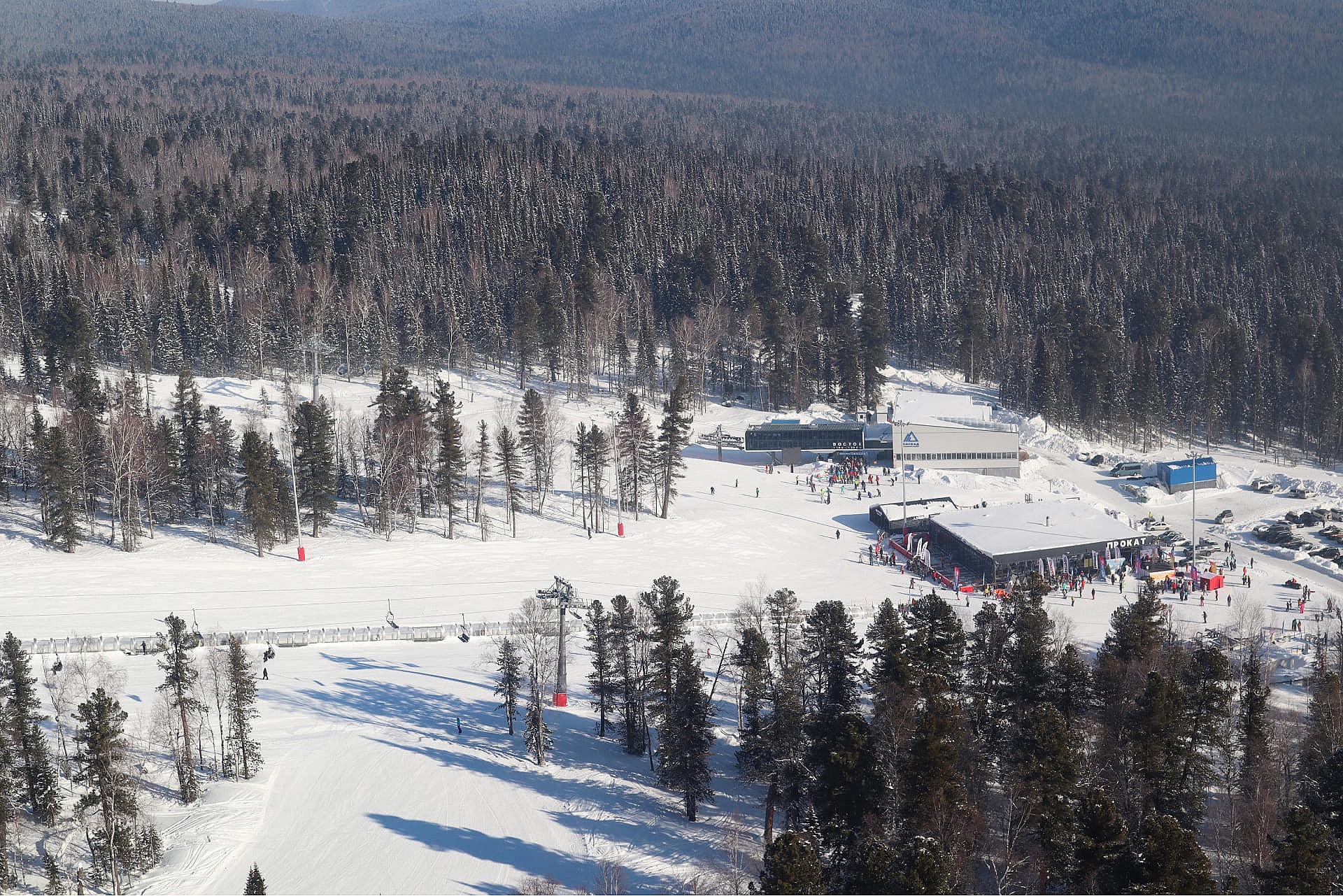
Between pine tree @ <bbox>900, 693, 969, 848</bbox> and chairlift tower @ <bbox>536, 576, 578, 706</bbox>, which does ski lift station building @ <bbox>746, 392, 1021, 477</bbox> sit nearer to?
chairlift tower @ <bbox>536, 576, 578, 706</bbox>

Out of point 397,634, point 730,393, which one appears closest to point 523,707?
point 397,634

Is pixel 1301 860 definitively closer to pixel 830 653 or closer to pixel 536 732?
pixel 830 653

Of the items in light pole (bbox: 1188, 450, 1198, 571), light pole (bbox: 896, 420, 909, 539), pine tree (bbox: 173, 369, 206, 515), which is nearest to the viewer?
light pole (bbox: 1188, 450, 1198, 571)

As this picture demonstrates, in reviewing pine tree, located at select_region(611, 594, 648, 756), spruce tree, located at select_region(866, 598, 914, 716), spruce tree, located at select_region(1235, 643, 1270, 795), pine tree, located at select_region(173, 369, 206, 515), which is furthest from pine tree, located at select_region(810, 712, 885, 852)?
pine tree, located at select_region(173, 369, 206, 515)

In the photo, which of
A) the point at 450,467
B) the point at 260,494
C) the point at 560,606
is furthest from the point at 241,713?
the point at 450,467

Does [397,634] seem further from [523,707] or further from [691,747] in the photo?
[691,747]

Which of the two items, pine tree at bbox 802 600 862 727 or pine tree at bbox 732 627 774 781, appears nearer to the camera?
pine tree at bbox 732 627 774 781

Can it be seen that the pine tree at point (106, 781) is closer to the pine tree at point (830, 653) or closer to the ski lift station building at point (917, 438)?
the pine tree at point (830, 653)

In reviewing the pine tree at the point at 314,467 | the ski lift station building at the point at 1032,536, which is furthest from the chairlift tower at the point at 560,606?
the ski lift station building at the point at 1032,536

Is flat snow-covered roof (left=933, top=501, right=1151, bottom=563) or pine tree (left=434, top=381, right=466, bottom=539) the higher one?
pine tree (left=434, top=381, right=466, bottom=539)
